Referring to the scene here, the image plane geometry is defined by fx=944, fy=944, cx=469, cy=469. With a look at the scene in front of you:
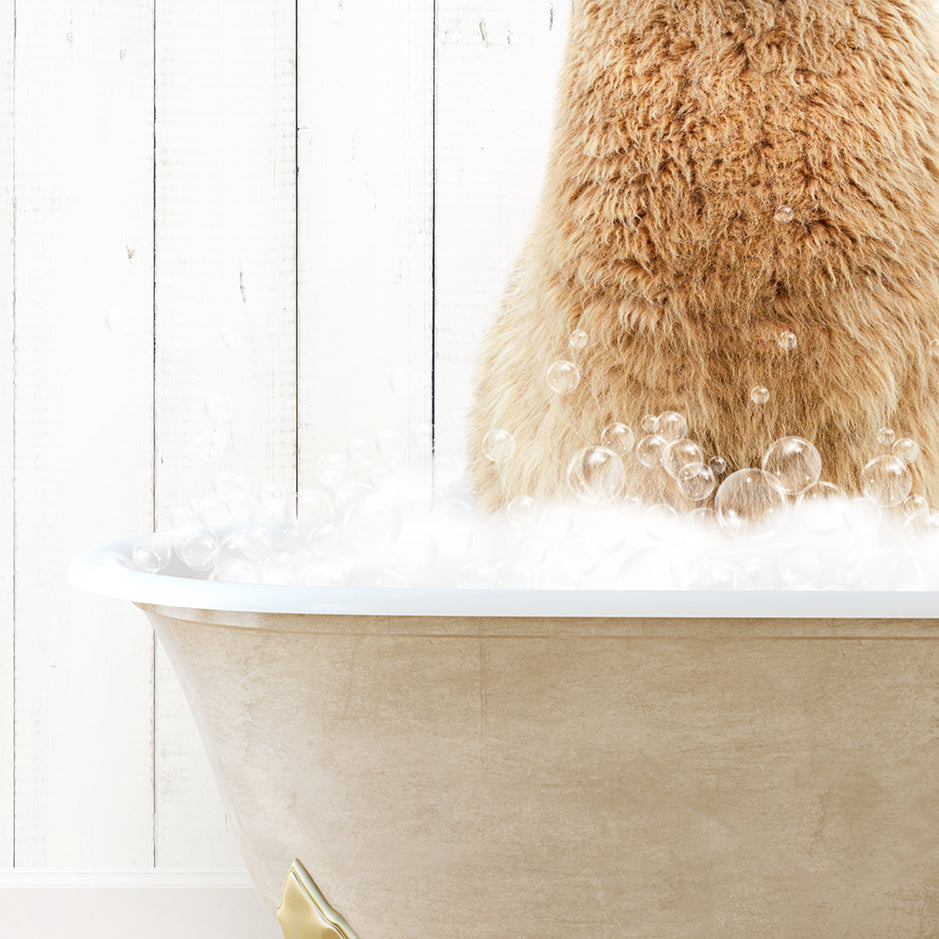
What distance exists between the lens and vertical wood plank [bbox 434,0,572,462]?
1105mm

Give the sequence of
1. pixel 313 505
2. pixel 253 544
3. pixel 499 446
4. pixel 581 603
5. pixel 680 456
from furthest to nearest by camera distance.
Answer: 1. pixel 313 505
2. pixel 253 544
3. pixel 499 446
4. pixel 680 456
5. pixel 581 603

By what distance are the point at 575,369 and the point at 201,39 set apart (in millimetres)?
760

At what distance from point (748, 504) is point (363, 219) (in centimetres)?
68

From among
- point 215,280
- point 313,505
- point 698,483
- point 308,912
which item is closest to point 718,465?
point 698,483

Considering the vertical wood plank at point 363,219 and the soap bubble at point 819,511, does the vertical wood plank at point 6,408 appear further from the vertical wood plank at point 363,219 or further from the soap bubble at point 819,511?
the soap bubble at point 819,511

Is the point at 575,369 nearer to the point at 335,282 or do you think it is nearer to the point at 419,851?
the point at 419,851

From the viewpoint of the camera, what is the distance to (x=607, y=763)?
1.76 feet

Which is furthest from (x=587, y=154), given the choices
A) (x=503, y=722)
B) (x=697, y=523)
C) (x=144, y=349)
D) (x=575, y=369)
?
(x=144, y=349)

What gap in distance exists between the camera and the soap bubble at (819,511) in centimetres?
→ 59

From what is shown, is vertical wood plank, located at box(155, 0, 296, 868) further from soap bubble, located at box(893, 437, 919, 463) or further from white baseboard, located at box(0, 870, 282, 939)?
soap bubble, located at box(893, 437, 919, 463)

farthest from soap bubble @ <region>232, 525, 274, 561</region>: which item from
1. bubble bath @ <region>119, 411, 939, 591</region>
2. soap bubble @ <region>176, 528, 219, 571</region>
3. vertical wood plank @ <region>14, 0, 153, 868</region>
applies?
vertical wood plank @ <region>14, 0, 153, 868</region>

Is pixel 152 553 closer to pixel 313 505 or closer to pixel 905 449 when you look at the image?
pixel 313 505

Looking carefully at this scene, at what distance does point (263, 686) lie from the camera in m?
0.57

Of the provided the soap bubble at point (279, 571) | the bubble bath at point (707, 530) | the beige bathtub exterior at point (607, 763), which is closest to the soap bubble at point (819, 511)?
the bubble bath at point (707, 530)
